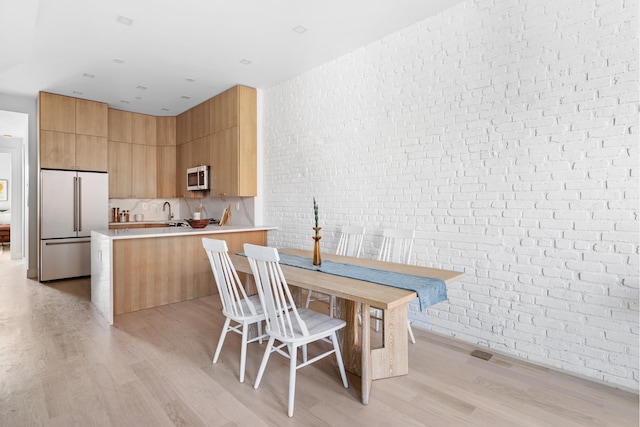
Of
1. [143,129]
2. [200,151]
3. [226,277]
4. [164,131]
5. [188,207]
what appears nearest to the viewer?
[226,277]

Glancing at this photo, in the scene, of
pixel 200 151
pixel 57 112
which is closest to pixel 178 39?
pixel 200 151

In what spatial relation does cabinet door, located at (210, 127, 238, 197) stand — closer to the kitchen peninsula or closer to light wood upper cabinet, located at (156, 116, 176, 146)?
the kitchen peninsula

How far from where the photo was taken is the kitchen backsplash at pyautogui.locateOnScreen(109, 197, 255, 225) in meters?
5.18

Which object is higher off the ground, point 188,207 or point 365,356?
point 188,207

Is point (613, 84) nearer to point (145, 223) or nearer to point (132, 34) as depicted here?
point (132, 34)

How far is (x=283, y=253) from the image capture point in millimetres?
3146

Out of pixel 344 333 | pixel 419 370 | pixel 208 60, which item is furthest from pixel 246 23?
pixel 419 370

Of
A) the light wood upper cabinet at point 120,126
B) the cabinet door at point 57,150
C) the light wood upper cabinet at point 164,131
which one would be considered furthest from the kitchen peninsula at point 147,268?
the light wood upper cabinet at point 164,131

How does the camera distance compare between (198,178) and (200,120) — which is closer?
(198,178)

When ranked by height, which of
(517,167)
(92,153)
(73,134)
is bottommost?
(517,167)

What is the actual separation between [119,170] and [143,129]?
87 centimetres

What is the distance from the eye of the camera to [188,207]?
669 centimetres

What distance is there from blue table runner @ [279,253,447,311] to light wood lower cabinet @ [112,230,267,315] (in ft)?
5.84

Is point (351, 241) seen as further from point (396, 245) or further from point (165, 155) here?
point (165, 155)
